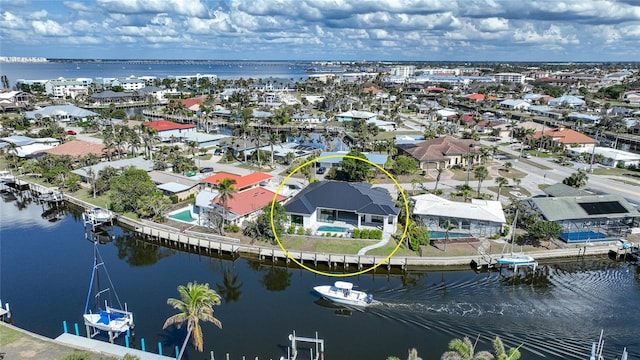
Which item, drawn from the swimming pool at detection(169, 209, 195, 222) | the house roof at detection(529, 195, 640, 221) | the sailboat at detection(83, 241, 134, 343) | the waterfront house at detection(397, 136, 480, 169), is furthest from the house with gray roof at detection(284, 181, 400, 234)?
the waterfront house at detection(397, 136, 480, 169)

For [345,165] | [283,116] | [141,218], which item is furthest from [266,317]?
[283,116]

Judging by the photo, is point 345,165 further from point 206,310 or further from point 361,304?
point 206,310

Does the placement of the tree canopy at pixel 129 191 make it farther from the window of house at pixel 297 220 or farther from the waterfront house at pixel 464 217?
the waterfront house at pixel 464 217

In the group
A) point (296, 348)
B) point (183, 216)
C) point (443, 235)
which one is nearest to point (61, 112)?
point (183, 216)

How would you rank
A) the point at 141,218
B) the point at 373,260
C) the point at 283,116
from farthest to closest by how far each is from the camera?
1. the point at 283,116
2. the point at 141,218
3. the point at 373,260

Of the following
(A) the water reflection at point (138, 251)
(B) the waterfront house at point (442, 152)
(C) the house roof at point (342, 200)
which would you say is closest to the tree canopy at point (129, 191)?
(A) the water reflection at point (138, 251)

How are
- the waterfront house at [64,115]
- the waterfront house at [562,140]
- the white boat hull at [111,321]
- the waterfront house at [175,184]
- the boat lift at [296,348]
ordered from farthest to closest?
1. the waterfront house at [64,115]
2. the waterfront house at [562,140]
3. the waterfront house at [175,184]
4. the white boat hull at [111,321]
5. the boat lift at [296,348]
